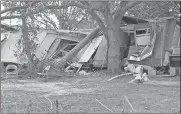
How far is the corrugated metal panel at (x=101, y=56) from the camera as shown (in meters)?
17.6

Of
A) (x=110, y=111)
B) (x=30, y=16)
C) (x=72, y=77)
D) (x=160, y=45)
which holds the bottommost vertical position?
(x=72, y=77)

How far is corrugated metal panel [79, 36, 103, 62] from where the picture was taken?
17.8m

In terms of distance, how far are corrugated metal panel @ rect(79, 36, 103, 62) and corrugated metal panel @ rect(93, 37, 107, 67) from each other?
24cm

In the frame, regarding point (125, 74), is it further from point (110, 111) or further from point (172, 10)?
point (110, 111)

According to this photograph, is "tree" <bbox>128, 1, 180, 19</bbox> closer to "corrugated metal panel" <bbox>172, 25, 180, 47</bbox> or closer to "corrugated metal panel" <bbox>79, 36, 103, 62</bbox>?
"corrugated metal panel" <bbox>172, 25, 180, 47</bbox>

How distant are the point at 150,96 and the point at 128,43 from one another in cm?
1032

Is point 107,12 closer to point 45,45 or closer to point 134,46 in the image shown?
point 134,46

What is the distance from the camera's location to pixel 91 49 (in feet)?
59.4

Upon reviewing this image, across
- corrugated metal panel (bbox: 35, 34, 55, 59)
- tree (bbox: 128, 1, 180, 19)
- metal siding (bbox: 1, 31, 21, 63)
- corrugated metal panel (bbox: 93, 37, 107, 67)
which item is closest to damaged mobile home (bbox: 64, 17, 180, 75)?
tree (bbox: 128, 1, 180, 19)

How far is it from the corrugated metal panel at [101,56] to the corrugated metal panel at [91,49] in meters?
0.24

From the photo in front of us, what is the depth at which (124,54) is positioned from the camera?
18.1m

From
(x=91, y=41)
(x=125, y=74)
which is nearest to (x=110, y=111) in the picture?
(x=125, y=74)

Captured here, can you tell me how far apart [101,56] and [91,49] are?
2.68 feet

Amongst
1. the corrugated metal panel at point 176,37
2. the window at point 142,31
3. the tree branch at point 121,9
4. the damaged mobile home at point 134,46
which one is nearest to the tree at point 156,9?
the corrugated metal panel at point 176,37
